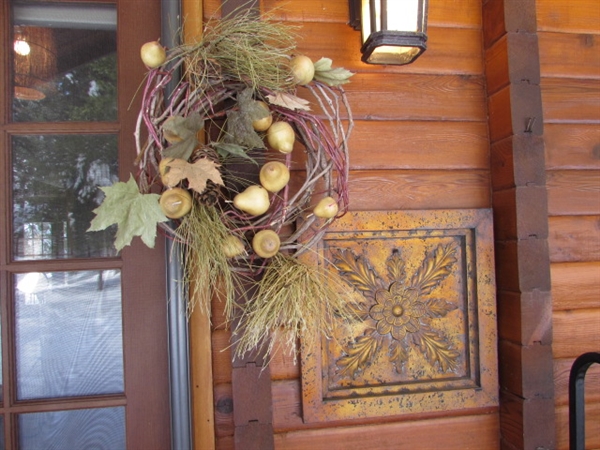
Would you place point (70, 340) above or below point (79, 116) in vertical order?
below

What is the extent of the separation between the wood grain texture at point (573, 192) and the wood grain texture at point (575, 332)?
301mm

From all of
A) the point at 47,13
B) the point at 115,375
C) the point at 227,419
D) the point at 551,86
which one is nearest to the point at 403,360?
the point at 227,419

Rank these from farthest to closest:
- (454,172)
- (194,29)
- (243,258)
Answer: (454,172)
(194,29)
(243,258)

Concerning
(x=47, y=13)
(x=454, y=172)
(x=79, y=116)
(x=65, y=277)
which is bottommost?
(x=65, y=277)

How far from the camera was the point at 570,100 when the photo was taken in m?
1.28

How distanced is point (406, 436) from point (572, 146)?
977mm

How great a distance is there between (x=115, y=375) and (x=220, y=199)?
24.9 inches

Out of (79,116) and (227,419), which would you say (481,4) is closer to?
(79,116)

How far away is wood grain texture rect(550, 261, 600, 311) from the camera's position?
4.16 feet

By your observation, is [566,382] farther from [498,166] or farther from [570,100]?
[570,100]

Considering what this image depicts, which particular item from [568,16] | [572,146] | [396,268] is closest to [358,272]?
[396,268]

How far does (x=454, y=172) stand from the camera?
124cm

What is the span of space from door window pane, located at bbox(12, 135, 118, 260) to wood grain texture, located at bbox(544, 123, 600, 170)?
1264 millimetres

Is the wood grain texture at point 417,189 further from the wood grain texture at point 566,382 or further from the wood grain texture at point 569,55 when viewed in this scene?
the wood grain texture at point 566,382
